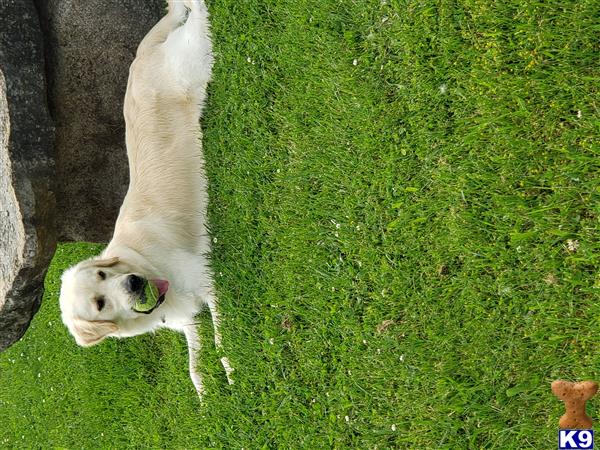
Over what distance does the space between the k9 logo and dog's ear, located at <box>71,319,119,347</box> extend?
2.97 metres

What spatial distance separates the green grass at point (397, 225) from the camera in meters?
3.03

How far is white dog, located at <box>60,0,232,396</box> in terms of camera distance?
16.1ft

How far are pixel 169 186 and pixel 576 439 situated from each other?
345 centimetres

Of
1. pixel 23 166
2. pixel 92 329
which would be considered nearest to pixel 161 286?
pixel 92 329

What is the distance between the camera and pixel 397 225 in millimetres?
3770

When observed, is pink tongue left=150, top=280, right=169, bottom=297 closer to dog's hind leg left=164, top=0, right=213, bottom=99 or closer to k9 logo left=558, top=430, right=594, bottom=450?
dog's hind leg left=164, top=0, right=213, bottom=99

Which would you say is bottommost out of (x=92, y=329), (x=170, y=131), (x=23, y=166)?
(x=92, y=329)

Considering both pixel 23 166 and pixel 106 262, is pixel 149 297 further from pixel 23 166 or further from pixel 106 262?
pixel 23 166

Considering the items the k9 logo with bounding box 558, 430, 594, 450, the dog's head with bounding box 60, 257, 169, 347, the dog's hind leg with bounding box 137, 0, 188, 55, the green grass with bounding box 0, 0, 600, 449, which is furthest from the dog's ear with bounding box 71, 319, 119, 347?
the k9 logo with bounding box 558, 430, 594, 450

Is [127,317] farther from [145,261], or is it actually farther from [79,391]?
[79,391]

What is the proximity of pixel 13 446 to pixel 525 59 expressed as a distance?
733cm

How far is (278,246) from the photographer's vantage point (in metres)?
4.68

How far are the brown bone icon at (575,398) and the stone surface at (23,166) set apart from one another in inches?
158

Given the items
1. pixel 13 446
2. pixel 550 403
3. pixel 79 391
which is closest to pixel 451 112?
pixel 550 403
